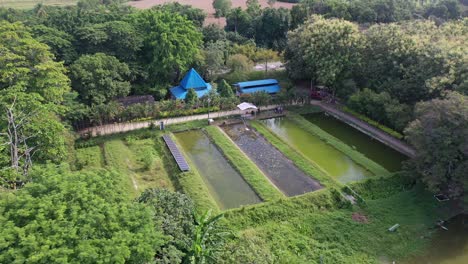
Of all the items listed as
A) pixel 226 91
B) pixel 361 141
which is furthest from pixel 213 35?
pixel 361 141

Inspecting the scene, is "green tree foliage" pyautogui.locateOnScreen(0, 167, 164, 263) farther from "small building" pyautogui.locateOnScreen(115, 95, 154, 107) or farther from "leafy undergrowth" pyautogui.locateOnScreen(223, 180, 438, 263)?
"small building" pyautogui.locateOnScreen(115, 95, 154, 107)

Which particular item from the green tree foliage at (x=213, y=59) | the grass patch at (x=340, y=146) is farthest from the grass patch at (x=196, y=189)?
the green tree foliage at (x=213, y=59)

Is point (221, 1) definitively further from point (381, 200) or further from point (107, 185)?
point (107, 185)

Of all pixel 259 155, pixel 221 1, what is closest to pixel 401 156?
pixel 259 155

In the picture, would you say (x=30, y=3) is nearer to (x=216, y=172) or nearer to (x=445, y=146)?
(x=216, y=172)

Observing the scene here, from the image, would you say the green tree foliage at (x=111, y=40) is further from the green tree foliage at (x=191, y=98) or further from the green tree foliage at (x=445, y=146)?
the green tree foliage at (x=445, y=146)

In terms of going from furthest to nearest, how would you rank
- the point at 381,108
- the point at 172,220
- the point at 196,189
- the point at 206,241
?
the point at 381,108
the point at 196,189
the point at 206,241
the point at 172,220
